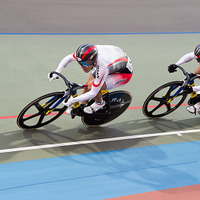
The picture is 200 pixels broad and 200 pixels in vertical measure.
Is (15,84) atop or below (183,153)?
atop

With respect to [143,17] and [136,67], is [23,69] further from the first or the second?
[143,17]

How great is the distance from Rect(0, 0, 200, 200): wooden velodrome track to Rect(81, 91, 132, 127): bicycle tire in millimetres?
142

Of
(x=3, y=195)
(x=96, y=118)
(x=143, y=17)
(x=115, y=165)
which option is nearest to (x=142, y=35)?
(x=143, y=17)

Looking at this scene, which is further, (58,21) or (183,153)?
(58,21)

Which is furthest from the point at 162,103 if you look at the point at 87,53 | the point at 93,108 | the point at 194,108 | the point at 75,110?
the point at 87,53

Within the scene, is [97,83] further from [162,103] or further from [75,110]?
[162,103]

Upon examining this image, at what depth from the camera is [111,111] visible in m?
5.13

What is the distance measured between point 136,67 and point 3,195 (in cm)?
481

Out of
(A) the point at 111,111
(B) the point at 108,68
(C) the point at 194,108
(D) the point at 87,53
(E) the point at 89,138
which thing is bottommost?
(E) the point at 89,138

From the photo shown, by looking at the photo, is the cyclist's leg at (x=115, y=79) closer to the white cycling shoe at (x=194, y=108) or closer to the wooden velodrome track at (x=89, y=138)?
the wooden velodrome track at (x=89, y=138)

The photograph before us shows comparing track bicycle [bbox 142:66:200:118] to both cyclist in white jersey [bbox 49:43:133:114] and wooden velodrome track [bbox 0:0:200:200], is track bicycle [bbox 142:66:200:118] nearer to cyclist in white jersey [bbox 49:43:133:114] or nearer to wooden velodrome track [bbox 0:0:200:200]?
wooden velodrome track [bbox 0:0:200:200]

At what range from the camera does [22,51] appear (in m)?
8.02

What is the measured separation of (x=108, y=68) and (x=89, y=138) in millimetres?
1076

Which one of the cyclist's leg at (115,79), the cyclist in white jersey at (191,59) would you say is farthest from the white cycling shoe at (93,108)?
the cyclist in white jersey at (191,59)
